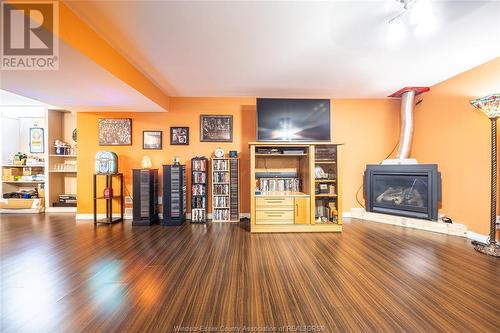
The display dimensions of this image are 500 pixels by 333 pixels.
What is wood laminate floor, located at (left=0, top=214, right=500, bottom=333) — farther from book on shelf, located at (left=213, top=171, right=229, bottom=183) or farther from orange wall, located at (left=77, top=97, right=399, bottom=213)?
orange wall, located at (left=77, top=97, right=399, bottom=213)

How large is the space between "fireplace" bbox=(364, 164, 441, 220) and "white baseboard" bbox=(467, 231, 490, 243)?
0.46m

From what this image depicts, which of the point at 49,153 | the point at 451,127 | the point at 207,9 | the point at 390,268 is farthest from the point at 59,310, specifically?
the point at 451,127

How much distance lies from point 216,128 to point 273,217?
2.31 meters

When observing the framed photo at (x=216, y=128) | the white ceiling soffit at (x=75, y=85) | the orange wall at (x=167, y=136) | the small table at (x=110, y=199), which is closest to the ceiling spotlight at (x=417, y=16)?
the orange wall at (x=167, y=136)

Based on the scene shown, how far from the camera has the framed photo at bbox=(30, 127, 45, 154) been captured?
5277mm

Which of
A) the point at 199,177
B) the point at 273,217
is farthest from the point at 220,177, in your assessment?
the point at 273,217

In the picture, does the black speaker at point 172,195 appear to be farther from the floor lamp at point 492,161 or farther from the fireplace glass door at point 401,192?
the floor lamp at point 492,161

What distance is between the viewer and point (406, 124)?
4.16 m

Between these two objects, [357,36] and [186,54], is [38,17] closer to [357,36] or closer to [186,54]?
[186,54]

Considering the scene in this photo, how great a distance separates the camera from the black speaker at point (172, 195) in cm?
406

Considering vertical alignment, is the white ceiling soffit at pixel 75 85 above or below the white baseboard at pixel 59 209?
above

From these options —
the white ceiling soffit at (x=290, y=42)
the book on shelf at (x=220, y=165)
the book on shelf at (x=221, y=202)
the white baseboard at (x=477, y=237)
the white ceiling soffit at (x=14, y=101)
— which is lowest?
the white baseboard at (x=477, y=237)

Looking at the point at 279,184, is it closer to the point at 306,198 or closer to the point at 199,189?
the point at 306,198

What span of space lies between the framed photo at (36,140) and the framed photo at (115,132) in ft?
7.70
